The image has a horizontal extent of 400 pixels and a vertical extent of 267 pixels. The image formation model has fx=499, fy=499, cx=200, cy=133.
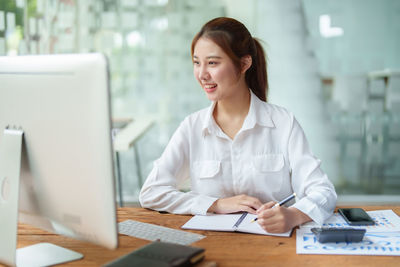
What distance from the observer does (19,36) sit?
152 inches

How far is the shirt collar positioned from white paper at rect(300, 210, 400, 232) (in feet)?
1.45

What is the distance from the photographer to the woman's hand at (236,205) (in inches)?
60.6

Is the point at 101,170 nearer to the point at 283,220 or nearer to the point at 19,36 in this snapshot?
the point at 283,220

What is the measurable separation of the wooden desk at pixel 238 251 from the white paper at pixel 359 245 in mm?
22

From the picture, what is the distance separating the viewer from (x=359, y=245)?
1238mm

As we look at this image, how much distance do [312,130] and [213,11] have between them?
1.16 metres

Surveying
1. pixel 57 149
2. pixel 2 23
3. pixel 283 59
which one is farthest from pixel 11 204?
pixel 2 23

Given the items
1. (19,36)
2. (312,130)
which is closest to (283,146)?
(312,130)

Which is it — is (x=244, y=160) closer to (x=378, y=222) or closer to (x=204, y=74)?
(x=204, y=74)

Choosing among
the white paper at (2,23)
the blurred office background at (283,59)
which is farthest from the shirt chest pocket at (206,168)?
the white paper at (2,23)

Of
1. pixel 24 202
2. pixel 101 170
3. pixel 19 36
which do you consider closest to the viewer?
pixel 101 170

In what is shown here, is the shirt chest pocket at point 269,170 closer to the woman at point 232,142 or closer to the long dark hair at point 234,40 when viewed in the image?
the woman at point 232,142

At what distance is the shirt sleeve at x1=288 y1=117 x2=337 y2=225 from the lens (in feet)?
4.82

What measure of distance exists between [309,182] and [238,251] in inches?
21.5
